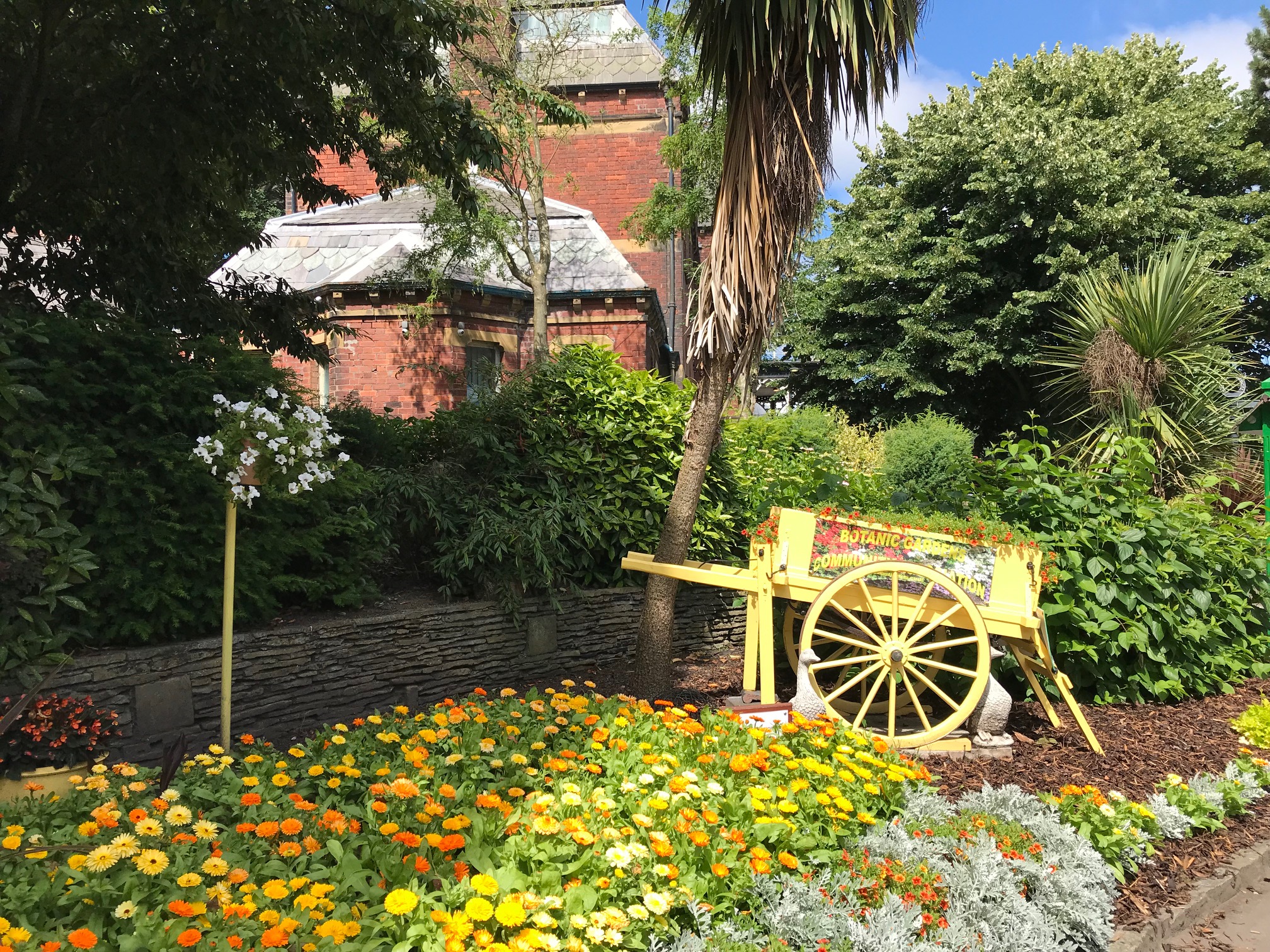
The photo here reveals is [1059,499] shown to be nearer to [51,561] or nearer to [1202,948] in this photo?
[1202,948]

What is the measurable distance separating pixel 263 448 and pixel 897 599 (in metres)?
3.58

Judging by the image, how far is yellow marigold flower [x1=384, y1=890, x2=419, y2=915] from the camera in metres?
2.30

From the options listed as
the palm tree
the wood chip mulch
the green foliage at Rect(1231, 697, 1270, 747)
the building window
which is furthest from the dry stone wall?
the building window

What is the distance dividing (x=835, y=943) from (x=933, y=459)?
13.6 metres

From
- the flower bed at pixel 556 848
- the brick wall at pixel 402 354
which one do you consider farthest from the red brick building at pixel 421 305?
the flower bed at pixel 556 848

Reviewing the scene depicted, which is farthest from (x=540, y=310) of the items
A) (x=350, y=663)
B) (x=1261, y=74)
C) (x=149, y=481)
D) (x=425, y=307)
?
(x=1261, y=74)

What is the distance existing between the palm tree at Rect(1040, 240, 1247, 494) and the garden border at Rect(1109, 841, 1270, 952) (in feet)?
15.0

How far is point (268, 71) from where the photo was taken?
629 centimetres

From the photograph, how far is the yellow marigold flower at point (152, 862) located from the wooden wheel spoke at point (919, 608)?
3.87m

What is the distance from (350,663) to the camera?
567 centimetres

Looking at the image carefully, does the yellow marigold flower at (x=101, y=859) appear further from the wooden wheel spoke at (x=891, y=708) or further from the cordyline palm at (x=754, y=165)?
the wooden wheel spoke at (x=891, y=708)

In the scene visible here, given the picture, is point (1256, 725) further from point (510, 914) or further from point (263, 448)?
point (263, 448)

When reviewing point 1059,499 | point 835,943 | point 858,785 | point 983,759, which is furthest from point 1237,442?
point 835,943

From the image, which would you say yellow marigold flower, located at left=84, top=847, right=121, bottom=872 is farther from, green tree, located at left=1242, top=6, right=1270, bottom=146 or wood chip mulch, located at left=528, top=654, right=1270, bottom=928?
green tree, located at left=1242, top=6, right=1270, bottom=146
